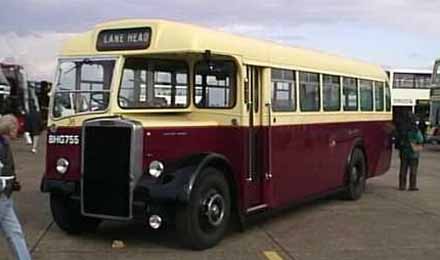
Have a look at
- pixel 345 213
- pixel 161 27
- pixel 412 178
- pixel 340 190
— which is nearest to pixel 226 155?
pixel 161 27

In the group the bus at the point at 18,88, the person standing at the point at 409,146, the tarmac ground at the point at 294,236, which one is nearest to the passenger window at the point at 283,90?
the tarmac ground at the point at 294,236

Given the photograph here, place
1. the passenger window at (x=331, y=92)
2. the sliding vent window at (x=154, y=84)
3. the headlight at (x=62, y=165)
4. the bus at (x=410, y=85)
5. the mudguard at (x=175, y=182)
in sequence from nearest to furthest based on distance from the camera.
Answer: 1. the mudguard at (x=175, y=182)
2. the headlight at (x=62, y=165)
3. the sliding vent window at (x=154, y=84)
4. the passenger window at (x=331, y=92)
5. the bus at (x=410, y=85)

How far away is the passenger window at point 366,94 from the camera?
1539cm

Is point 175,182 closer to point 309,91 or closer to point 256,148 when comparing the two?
point 256,148

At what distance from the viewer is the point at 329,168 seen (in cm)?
1350

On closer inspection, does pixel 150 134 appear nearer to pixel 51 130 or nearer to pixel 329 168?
pixel 51 130

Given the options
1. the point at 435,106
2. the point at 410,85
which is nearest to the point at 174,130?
the point at 435,106

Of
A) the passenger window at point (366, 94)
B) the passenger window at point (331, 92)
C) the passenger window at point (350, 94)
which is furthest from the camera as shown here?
Answer: the passenger window at point (366, 94)

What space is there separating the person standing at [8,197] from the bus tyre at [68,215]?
2.29 meters

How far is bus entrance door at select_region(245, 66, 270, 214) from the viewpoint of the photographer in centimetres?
1059

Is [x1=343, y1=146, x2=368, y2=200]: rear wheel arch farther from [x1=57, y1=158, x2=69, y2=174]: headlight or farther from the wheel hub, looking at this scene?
[x1=57, y1=158, x2=69, y2=174]: headlight

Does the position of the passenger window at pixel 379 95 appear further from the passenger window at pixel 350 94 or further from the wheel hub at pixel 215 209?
the wheel hub at pixel 215 209

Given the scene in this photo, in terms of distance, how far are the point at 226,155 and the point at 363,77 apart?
5912 millimetres

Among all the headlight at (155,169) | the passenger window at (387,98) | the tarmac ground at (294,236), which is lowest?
the tarmac ground at (294,236)
